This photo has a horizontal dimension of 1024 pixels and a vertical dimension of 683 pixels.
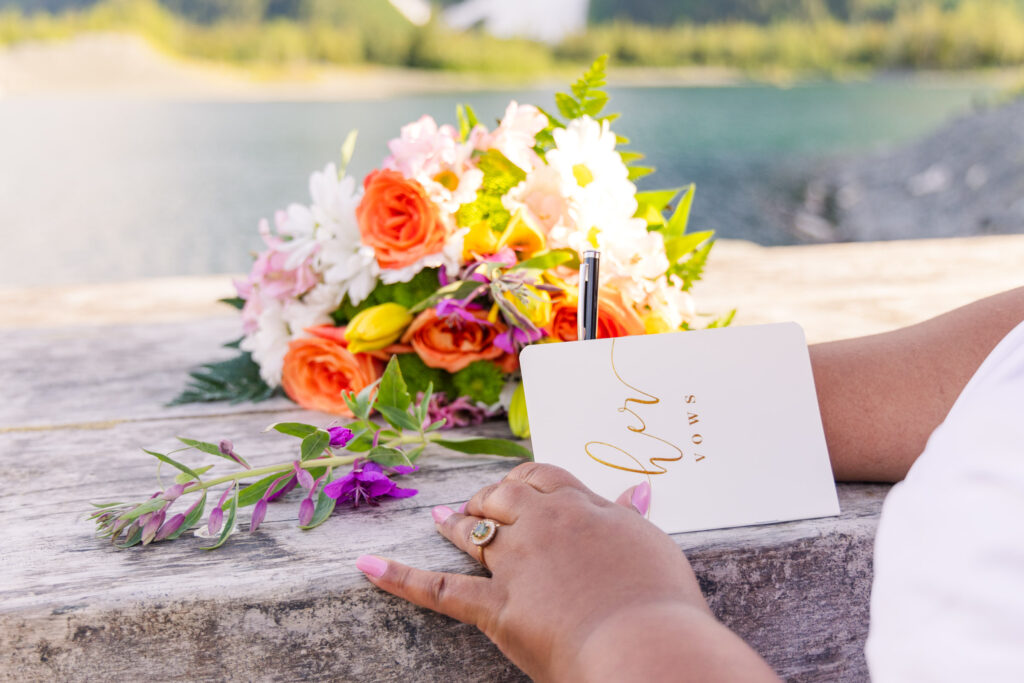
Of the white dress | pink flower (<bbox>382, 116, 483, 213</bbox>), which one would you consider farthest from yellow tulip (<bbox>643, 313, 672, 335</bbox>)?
the white dress

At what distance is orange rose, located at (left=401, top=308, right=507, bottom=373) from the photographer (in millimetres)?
706

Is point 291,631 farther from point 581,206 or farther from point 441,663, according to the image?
point 581,206

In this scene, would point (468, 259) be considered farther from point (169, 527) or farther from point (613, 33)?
point (613, 33)

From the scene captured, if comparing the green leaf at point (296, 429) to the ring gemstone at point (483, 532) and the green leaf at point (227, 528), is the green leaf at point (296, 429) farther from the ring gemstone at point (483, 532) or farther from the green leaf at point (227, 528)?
the ring gemstone at point (483, 532)

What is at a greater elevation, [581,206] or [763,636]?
[581,206]

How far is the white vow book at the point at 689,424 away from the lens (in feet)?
1.81

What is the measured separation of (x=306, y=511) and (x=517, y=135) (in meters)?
0.40

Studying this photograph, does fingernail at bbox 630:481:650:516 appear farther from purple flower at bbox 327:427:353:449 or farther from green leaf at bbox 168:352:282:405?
green leaf at bbox 168:352:282:405

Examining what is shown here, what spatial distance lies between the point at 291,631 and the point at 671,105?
22.8ft

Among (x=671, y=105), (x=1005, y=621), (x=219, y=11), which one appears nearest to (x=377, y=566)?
(x=1005, y=621)

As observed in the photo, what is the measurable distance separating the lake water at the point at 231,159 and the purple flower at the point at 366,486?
361 centimetres

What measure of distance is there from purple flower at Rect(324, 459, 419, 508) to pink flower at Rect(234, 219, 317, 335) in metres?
0.25

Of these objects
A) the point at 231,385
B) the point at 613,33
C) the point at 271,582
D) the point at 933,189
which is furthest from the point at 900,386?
the point at 613,33

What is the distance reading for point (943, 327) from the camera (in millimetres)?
664
